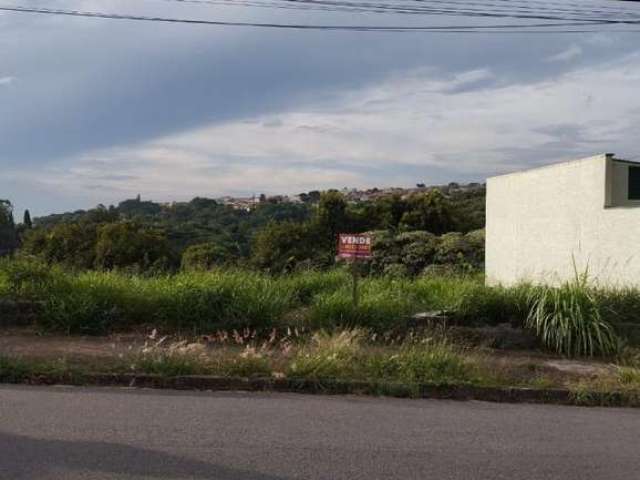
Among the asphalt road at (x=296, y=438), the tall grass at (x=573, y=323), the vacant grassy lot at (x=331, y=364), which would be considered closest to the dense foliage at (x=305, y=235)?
the tall grass at (x=573, y=323)

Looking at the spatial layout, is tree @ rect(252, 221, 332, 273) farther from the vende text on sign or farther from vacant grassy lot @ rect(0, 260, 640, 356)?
the vende text on sign

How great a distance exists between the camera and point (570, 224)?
14711mm

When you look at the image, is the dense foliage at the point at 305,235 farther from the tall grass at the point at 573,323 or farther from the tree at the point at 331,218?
the tall grass at the point at 573,323

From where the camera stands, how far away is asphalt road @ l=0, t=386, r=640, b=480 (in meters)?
5.18

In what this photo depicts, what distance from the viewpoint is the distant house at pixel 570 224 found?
12.9 meters

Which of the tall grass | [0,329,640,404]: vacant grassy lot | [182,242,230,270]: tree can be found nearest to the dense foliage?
[182,242,230,270]: tree

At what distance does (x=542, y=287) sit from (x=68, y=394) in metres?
7.24

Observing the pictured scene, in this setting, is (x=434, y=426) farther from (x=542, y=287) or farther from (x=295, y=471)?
(x=542, y=287)

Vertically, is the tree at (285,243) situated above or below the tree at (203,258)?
above

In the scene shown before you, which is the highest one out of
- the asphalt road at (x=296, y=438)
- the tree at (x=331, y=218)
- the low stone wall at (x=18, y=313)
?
the tree at (x=331, y=218)

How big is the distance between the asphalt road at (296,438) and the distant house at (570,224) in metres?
6.11

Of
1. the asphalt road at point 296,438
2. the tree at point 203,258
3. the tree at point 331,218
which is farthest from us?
the tree at point 331,218

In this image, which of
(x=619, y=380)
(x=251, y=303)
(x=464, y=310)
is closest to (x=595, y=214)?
(x=464, y=310)

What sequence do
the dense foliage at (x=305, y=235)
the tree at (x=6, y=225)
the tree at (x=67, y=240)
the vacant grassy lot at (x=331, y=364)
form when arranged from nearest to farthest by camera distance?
1. the vacant grassy lot at (x=331, y=364)
2. the tree at (x=6, y=225)
3. the dense foliage at (x=305, y=235)
4. the tree at (x=67, y=240)
